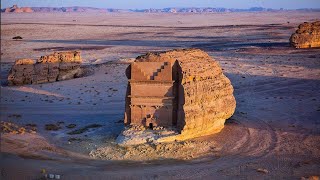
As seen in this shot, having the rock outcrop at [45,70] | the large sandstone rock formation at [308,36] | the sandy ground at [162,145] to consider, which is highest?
the large sandstone rock formation at [308,36]

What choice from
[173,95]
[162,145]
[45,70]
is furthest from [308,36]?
[162,145]

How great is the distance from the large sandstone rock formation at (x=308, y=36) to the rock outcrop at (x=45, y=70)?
2360 cm

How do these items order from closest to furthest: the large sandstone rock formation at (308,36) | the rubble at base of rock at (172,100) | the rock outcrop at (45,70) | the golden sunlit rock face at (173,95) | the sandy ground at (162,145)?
the sandy ground at (162,145), the rubble at base of rock at (172,100), the golden sunlit rock face at (173,95), the rock outcrop at (45,70), the large sandstone rock formation at (308,36)

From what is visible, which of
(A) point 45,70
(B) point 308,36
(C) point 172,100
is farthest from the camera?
(B) point 308,36

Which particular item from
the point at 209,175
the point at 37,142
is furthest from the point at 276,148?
the point at 37,142

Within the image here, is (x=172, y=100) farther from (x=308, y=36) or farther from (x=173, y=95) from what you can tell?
(x=308, y=36)

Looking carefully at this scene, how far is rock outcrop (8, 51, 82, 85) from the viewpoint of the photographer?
85.0ft

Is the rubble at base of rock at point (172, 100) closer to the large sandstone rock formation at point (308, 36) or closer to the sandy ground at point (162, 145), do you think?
the sandy ground at point (162, 145)

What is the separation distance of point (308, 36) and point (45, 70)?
26.7m

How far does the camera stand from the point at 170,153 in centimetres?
1284

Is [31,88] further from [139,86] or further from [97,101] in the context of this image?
[139,86]

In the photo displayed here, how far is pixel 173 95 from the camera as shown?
46.5ft

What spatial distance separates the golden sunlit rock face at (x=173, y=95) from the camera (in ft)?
45.7

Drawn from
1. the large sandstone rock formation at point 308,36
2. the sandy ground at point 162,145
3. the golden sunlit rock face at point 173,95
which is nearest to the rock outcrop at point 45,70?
the sandy ground at point 162,145
